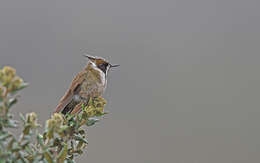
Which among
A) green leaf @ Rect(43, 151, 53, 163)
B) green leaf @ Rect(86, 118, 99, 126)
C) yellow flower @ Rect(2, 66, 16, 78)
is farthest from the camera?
green leaf @ Rect(86, 118, 99, 126)

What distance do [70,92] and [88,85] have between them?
13 centimetres

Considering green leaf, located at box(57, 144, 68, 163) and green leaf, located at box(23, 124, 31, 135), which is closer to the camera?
green leaf, located at box(23, 124, 31, 135)

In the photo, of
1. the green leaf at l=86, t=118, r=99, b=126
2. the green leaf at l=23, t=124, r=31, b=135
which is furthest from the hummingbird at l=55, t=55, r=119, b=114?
the green leaf at l=23, t=124, r=31, b=135

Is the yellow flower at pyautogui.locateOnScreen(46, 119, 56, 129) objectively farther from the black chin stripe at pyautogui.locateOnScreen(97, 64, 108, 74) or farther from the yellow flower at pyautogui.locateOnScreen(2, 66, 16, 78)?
the black chin stripe at pyautogui.locateOnScreen(97, 64, 108, 74)

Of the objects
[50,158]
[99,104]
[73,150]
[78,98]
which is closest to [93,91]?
[78,98]

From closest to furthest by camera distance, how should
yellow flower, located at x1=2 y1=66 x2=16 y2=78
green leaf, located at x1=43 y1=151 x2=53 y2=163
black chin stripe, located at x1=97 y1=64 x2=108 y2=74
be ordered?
yellow flower, located at x1=2 y1=66 x2=16 y2=78 < green leaf, located at x1=43 y1=151 x2=53 y2=163 < black chin stripe, located at x1=97 y1=64 x2=108 y2=74

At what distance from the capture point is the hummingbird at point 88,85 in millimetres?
1466

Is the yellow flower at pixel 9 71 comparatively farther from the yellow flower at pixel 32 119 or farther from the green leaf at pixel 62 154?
the green leaf at pixel 62 154

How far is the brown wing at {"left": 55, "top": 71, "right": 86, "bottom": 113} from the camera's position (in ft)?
4.56

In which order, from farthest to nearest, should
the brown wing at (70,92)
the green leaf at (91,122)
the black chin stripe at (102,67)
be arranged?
1. the black chin stripe at (102,67)
2. the brown wing at (70,92)
3. the green leaf at (91,122)

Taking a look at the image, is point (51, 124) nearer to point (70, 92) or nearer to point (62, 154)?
point (62, 154)

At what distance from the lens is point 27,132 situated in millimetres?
697

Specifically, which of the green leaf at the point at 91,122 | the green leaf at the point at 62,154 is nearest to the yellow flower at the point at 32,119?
the green leaf at the point at 62,154

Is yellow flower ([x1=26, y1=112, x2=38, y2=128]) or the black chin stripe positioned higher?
the black chin stripe
